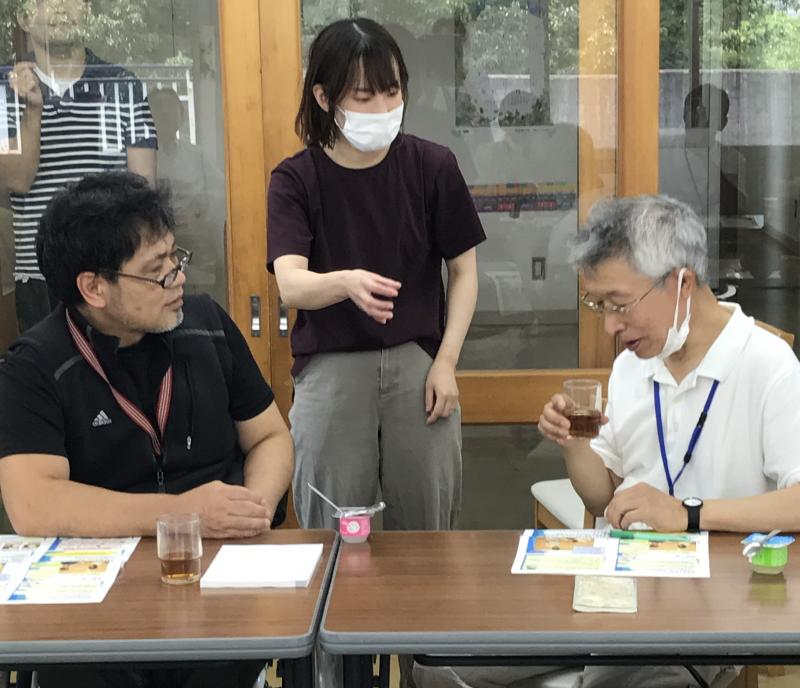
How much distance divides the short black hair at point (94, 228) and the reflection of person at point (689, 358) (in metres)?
0.91

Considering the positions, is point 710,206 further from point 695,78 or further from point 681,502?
point 681,502

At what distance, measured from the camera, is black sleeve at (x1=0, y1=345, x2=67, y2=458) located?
7.46ft

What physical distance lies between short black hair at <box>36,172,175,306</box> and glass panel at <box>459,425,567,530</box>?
1.87 meters

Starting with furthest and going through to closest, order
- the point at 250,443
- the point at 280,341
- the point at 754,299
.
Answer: the point at 754,299 → the point at 280,341 → the point at 250,443

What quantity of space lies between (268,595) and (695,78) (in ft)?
8.88

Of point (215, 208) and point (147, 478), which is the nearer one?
point (147, 478)

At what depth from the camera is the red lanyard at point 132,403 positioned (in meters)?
2.37

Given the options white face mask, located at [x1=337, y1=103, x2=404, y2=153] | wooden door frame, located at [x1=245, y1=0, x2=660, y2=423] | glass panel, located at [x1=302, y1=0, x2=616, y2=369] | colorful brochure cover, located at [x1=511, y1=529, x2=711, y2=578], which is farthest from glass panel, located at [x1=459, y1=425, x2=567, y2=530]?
colorful brochure cover, located at [x1=511, y1=529, x2=711, y2=578]

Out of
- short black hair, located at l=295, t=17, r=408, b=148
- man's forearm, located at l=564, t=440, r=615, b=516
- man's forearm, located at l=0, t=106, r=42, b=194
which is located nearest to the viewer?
man's forearm, located at l=564, t=440, r=615, b=516

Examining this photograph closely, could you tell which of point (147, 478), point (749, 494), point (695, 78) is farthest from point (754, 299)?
point (147, 478)

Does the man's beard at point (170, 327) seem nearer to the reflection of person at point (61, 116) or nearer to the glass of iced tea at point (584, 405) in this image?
the glass of iced tea at point (584, 405)

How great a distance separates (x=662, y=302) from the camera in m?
2.32

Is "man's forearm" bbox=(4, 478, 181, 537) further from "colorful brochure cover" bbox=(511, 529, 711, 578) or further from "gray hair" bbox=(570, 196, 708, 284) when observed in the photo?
"gray hair" bbox=(570, 196, 708, 284)

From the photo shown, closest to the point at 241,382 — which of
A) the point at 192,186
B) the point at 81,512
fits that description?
the point at 81,512
